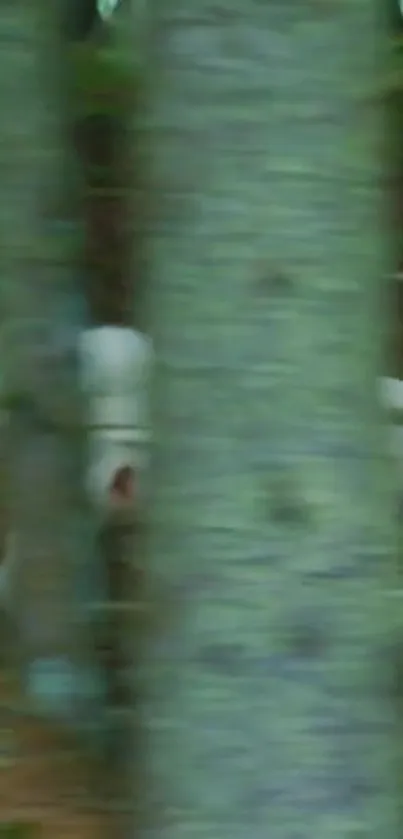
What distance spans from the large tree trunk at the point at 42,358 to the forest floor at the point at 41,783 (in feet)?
0.23

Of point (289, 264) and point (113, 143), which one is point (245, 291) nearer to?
point (289, 264)

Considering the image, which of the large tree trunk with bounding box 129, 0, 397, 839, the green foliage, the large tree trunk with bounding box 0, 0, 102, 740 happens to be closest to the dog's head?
→ the large tree trunk with bounding box 0, 0, 102, 740

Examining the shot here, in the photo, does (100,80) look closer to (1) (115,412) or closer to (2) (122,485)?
(1) (115,412)

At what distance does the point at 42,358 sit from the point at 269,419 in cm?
84

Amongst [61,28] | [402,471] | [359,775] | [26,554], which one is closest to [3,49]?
[61,28]

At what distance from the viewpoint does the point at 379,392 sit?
1.43 m

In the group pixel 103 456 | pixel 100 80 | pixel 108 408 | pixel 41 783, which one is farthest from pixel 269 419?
pixel 103 456

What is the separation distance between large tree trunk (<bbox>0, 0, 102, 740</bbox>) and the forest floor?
69mm

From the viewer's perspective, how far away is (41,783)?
8.13ft

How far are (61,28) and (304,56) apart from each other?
1095mm

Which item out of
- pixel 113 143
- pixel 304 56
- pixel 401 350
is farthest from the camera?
pixel 401 350

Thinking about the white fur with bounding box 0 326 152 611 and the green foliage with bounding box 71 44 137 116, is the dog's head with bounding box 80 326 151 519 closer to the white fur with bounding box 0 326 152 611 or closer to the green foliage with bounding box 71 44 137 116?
the white fur with bounding box 0 326 152 611

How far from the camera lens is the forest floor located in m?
2.39

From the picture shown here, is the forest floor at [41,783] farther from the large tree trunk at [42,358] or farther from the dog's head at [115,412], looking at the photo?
the dog's head at [115,412]
